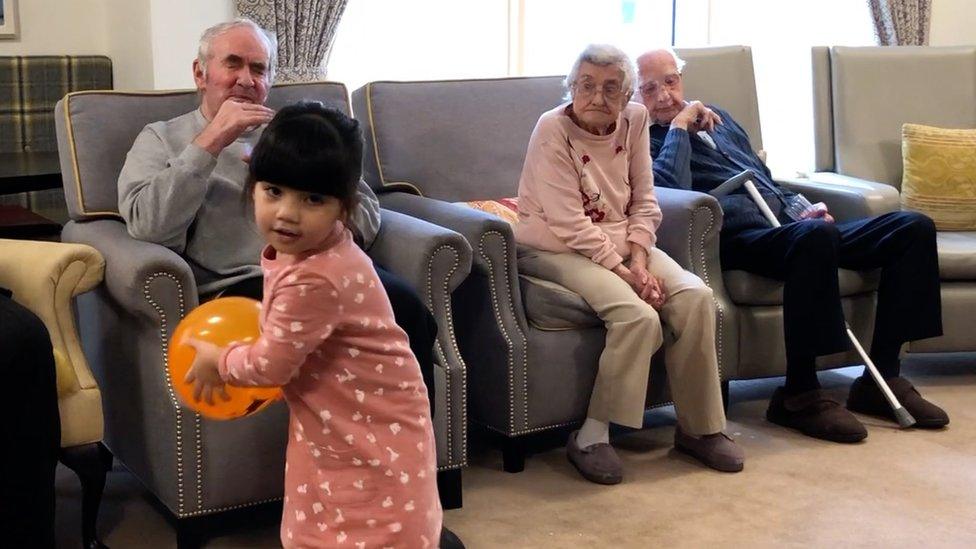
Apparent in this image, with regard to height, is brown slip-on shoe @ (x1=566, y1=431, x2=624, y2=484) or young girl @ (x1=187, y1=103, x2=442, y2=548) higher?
young girl @ (x1=187, y1=103, x2=442, y2=548)

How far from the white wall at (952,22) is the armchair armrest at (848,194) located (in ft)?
5.55

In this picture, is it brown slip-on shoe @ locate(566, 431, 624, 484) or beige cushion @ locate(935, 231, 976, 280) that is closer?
brown slip-on shoe @ locate(566, 431, 624, 484)

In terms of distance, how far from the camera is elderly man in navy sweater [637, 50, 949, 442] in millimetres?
3225

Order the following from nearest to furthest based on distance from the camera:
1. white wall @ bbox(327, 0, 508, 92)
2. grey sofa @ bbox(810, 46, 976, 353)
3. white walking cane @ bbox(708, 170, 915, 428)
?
white walking cane @ bbox(708, 170, 915, 428) < grey sofa @ bbox(810, 46, 976, 353) < white wall @ bbox(327, 0, 508, 92)

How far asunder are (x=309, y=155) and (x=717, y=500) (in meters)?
1.60

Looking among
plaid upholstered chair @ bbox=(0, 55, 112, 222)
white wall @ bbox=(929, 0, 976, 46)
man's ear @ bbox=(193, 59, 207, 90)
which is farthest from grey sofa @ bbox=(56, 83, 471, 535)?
white wall @ bbox=(929, 0, 976, 46)

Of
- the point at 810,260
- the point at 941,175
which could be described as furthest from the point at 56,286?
the point at 941,175

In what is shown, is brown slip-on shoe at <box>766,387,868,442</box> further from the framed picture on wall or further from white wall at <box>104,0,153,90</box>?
the framed picture on wall

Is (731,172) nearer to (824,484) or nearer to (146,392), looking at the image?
(824,484)

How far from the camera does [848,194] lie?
12.2 ft

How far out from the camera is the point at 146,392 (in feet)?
8.20

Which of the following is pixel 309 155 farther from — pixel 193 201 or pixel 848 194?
pixel 848 194

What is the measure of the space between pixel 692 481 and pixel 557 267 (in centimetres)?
62

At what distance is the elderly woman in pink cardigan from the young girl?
128 cm
